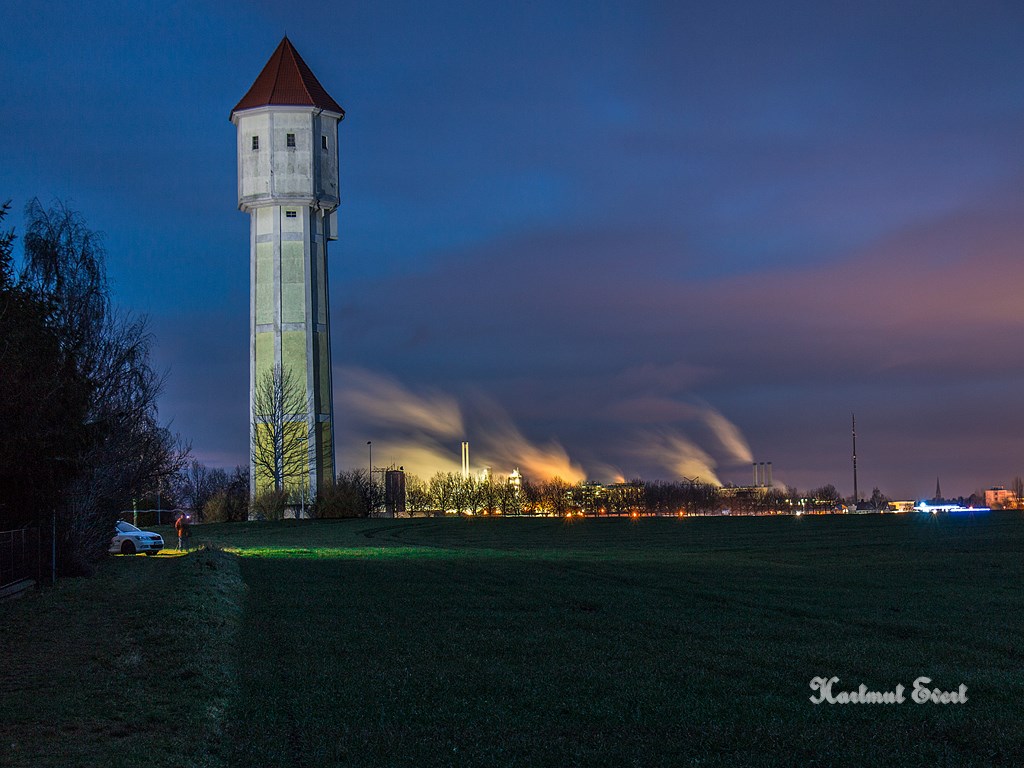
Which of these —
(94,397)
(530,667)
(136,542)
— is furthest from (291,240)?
(530,667)

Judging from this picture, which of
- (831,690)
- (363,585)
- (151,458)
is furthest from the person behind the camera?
(151,458)

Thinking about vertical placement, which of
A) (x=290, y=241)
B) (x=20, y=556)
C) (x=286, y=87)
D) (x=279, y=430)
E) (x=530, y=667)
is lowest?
(x=530, y=667)

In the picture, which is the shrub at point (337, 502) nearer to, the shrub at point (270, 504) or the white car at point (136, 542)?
the shrub at point (270, 504)

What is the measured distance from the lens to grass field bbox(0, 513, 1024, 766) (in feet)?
33.8

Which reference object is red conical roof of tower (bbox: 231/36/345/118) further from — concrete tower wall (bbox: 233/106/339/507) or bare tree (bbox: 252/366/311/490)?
bare tree (bbox: 252/366/311/490)

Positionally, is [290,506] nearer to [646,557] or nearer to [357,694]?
[646,557]

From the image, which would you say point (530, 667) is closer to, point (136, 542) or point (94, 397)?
point (94, 397)

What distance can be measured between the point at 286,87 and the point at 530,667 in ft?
261

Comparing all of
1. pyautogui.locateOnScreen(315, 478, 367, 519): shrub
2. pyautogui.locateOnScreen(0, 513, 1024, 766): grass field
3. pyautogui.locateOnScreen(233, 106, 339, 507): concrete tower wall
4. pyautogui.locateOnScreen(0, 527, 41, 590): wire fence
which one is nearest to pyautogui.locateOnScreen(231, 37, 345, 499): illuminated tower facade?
pyautogui.locateOnScreen(233, 106, 339, 507): concrete tower wall

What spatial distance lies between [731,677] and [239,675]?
6037mm

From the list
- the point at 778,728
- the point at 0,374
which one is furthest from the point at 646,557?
the point at 778,728

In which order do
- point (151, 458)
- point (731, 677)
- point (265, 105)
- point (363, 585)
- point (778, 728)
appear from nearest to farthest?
point (778, 728) → point (731, 677) → point (363, 585) → point (151, 458) → point (265, 105)

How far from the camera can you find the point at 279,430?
86438 millimetres

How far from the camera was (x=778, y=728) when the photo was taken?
35.3ft
